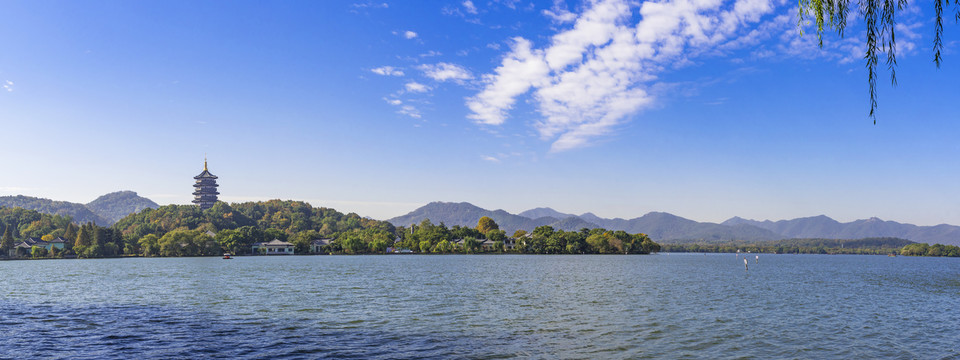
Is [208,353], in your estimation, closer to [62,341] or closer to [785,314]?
[62,341]

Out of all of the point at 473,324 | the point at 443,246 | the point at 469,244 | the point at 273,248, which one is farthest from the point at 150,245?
the point at 473,324

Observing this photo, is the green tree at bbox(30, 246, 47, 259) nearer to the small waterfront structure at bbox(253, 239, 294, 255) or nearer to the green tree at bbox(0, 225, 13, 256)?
the green tree at bbox(0, 225, 13, 256)

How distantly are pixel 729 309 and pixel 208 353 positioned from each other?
30.9 m

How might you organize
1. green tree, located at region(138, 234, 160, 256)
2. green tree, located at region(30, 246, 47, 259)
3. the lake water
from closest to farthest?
1. the lake water
2. green tree, located at region(30, 246, 47, 259)
3. green tree, located at region(138, 234, 160, 256)

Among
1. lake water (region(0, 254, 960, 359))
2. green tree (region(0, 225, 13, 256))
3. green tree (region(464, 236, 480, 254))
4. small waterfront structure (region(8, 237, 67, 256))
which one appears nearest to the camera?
lake water (region(0, 254, 960, 359))

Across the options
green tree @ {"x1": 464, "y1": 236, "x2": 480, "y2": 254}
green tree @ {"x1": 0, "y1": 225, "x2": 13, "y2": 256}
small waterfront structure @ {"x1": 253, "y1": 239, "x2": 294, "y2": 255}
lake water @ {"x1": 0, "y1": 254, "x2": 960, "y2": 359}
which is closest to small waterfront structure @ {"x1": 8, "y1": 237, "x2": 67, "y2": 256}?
green tree @ {"x1": 0, "y1": 225, "x2": 13, "y2": 256}

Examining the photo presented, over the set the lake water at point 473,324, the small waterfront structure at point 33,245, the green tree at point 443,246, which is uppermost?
the small waterfront structure at point 33,245

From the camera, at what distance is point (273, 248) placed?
194250mm

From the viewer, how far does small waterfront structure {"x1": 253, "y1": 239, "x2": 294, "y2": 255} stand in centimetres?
19229

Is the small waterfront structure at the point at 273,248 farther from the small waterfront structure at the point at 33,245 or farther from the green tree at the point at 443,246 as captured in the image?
the small waterfront structure at the point at 33,245

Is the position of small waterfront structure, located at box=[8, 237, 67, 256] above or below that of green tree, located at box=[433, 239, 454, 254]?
above

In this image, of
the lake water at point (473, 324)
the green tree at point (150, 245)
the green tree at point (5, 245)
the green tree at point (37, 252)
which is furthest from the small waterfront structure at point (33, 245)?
the lake water at point (473, 324)

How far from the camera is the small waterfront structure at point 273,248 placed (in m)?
192

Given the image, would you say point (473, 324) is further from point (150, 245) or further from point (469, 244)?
point (469, 244)
